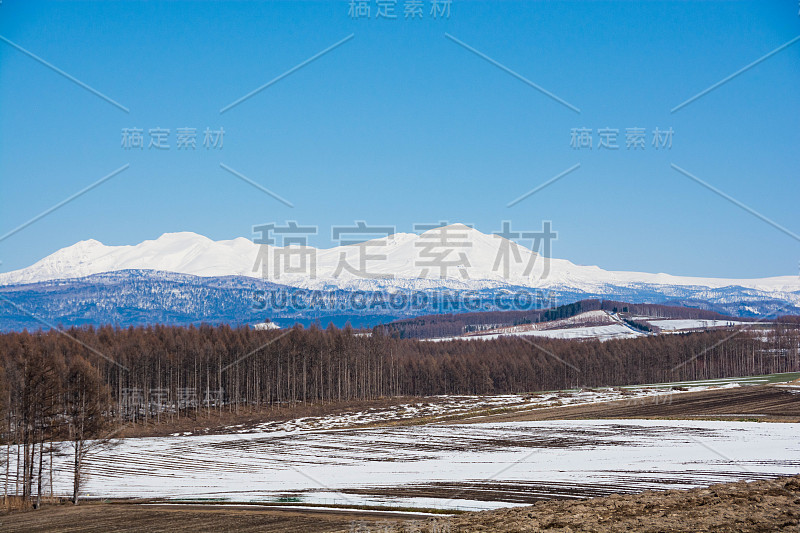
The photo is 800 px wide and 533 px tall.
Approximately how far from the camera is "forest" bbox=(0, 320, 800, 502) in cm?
4212

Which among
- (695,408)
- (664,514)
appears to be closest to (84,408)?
(664,514)

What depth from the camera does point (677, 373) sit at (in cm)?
14562

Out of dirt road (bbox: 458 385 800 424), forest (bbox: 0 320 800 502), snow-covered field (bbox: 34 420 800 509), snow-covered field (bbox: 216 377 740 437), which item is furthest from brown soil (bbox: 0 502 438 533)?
dirt road (bbox: 458 385 800 424)

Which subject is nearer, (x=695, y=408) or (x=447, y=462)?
(x=447, y=462)

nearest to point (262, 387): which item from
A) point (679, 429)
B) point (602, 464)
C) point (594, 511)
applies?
point (679, 429)

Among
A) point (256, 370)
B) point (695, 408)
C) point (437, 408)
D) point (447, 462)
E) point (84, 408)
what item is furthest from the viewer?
point (256, 370)

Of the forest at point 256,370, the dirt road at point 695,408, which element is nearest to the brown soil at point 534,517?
the forest at point 256,370

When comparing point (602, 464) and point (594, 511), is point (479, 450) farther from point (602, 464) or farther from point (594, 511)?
point (594, 511)

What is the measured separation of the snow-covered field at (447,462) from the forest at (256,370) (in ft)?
17.5

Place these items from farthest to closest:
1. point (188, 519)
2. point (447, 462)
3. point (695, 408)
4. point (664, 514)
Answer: point (695, 408)
point (447, 462)
point (188, 519)
point (664, 514)

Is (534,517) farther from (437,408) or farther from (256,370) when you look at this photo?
(256,370)

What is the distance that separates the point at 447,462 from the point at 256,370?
6252 cm

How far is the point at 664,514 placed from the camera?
17.2 m

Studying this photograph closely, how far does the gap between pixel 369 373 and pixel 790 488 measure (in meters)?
100
